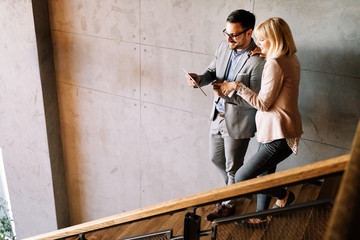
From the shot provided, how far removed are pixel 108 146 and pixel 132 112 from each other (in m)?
0.67

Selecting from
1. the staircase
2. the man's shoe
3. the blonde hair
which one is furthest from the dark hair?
the man's shoe

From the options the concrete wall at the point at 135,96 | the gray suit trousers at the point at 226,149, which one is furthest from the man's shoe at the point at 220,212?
the concrete wall at the point at 135,96

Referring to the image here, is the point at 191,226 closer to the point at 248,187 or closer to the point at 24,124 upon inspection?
the point at 248,187

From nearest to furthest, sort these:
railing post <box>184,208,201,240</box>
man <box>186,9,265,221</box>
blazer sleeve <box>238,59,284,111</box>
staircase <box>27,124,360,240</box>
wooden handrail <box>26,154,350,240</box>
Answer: staircase <box>27,124,360,240</box>
wooden handrail <box>26,154,350,240</box>
railing post <box>184,208,201,240</box>
blazer sleeve <box>238,59,284,111</box>
man <box>186,9,265,221</box>

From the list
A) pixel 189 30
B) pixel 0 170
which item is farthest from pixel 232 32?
pixel 0 170

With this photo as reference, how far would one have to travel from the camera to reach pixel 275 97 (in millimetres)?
2379

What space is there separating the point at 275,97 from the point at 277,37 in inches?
15.2

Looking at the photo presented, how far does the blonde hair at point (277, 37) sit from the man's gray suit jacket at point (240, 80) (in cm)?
29

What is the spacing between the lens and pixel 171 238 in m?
1.67

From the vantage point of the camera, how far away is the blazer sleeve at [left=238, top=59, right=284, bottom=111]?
2287 mm

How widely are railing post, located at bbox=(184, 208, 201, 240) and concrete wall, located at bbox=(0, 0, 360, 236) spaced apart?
1.96m

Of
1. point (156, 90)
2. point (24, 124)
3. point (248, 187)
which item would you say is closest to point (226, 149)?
point (156, 90)

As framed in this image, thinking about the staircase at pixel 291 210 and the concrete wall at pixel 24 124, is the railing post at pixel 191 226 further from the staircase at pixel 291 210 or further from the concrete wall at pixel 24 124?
the concrete wall at pixel 24 124

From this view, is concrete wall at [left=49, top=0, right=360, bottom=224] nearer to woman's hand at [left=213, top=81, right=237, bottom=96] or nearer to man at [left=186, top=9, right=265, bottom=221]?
man at [left=186, top=9, right=265, bottom=221]
